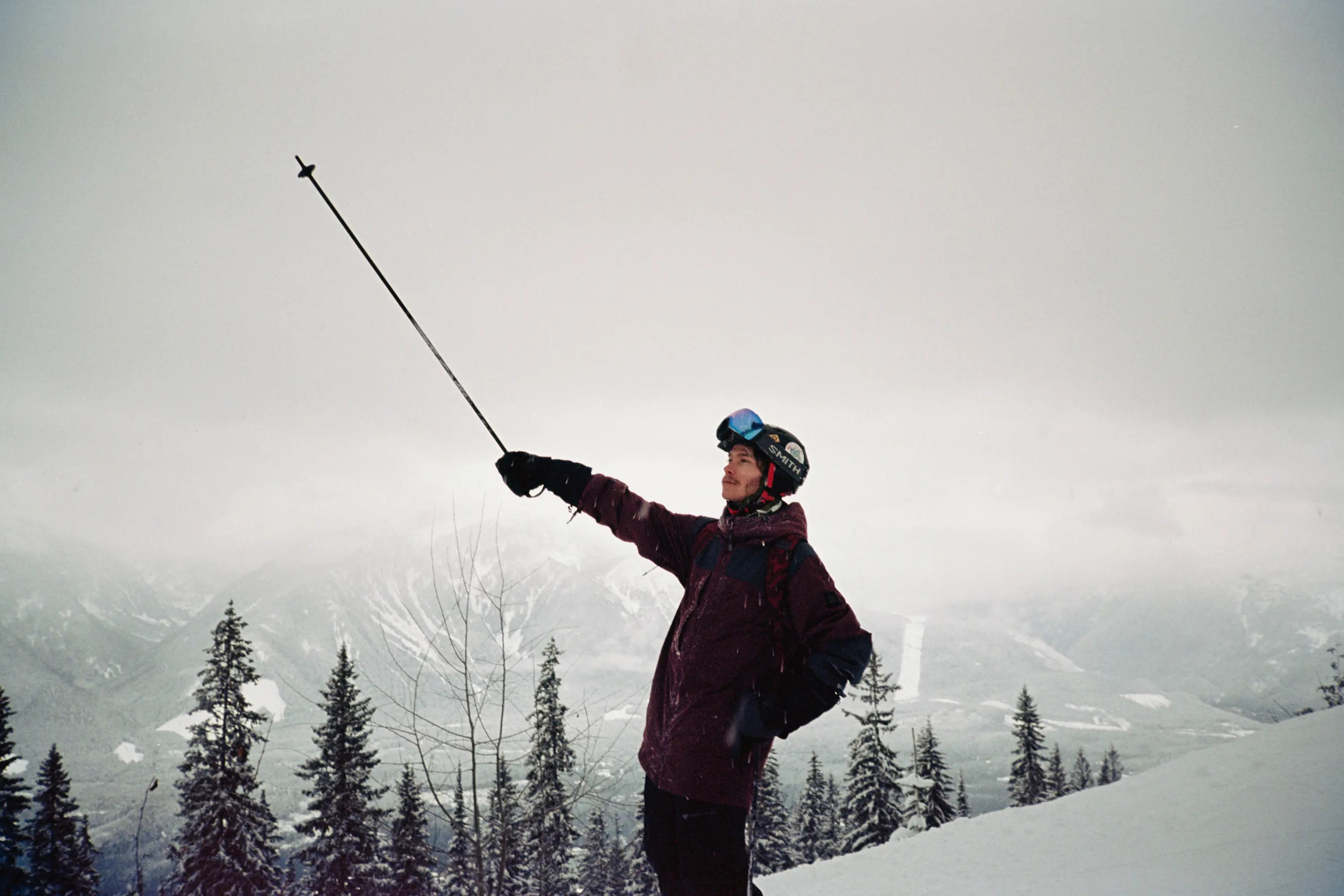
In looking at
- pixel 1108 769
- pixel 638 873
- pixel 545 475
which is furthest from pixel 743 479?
pixel 1108 769

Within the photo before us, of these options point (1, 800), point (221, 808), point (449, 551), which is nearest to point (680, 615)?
point (449, 551)

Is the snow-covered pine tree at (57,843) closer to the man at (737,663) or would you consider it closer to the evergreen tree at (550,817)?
the evergreen tree at (550,817)

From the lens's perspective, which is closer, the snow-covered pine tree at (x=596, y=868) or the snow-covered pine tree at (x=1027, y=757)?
the snow-covered pine tree at (x=1027, y=757)

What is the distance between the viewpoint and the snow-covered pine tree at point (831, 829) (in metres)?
30.9

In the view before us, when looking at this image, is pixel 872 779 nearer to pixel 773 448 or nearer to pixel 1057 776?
pixel 773 448

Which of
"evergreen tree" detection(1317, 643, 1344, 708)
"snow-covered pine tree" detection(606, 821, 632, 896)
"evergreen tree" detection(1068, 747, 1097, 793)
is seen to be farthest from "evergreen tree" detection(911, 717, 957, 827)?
"evergreen tree" detection(1068, 747, 1097, 793)

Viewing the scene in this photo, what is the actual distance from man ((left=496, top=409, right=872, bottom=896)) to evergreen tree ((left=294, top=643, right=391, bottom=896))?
59.5ft

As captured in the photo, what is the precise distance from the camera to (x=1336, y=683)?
22.5 meters

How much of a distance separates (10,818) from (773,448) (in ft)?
76.5

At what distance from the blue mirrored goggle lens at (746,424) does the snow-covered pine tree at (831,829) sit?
2770 cm

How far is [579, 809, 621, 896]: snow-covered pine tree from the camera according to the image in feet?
106

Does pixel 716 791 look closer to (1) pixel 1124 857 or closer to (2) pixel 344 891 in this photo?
(1) pixel 1124 857

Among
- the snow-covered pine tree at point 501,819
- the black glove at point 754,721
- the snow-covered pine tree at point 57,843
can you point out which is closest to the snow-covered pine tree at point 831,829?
the snow-covered pine tree at point 501,819

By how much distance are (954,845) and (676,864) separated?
7.67 meters
